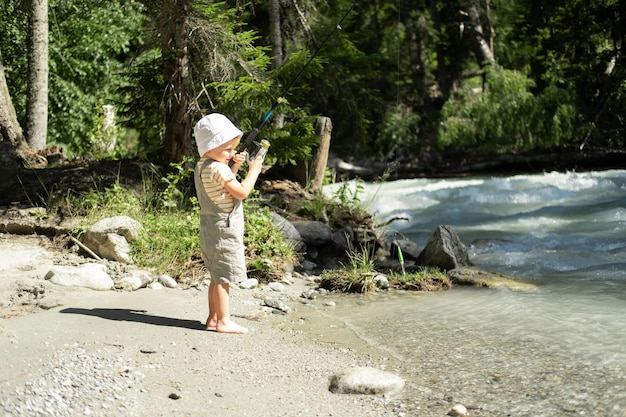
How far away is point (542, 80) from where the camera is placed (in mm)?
21672

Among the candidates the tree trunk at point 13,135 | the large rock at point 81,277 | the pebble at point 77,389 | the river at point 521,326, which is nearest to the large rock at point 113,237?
the large rock at point 81,277

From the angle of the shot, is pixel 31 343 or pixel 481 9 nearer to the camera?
pixel 31 343

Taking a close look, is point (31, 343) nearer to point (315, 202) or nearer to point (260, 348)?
point (260, 348)

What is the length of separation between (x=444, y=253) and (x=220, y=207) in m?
3.96

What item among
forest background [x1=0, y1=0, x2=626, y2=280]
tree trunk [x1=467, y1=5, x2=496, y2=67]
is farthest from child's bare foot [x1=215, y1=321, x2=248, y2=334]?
tree trunk [x1=467, y1=5, x2=496, y2=67]

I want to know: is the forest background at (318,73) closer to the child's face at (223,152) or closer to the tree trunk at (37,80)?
the tree trunk at (37,80)

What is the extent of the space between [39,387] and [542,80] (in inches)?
778

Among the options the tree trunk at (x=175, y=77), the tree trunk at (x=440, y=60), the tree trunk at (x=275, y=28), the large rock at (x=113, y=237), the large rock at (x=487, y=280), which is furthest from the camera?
the tree trunk at (x=440, y=60)

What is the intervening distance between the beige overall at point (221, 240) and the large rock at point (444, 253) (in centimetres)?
372

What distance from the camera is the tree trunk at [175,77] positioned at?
9.14m

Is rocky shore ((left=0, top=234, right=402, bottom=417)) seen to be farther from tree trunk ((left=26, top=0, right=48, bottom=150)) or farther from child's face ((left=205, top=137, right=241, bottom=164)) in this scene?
tree trunk ((left=26, top=0, right=48, bottom=150))

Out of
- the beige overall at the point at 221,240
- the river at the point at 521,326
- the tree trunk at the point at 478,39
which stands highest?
the tree trunk at the point at 478,39

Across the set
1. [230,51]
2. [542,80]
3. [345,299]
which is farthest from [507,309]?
[542,80]

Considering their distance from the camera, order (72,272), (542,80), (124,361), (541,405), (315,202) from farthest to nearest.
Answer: (542,80)
(315,202)
(72,272)
(124,361)
(541,405)
